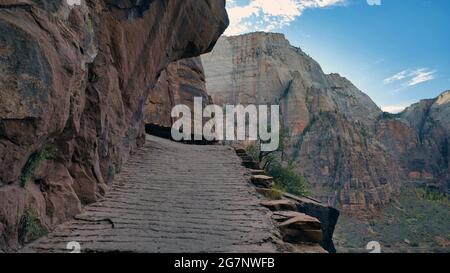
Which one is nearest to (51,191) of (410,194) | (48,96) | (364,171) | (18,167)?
(18,167)

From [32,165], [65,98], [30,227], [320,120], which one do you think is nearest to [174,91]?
[65,98]

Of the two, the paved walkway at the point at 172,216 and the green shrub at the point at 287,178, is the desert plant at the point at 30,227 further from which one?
the green shrub at the point at 287,178

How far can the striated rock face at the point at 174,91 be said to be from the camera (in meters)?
19.7

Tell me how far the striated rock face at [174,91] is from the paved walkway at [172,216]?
1004cm

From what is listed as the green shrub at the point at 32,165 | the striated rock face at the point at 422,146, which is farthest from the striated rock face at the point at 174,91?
the striated rock face at the point at 422,146

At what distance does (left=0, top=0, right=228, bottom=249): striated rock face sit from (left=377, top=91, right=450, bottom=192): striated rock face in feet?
269

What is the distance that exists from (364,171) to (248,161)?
55.8 meters

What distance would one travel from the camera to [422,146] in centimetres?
8125

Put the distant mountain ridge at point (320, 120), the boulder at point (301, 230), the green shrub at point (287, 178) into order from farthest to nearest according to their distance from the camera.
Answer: the distant mountain ridge at point (320, 120) → the green shrub at point (287, 178) → the boulder at point (301, 230)

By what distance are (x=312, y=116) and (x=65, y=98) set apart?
66.1m

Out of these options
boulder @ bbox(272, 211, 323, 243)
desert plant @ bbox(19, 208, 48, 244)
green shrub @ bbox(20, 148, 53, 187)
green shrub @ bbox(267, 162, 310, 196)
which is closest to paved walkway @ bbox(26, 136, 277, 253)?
desert plant @ bbox(19, 208, 48, 244)

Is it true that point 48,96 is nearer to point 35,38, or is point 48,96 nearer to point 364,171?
point 35,38

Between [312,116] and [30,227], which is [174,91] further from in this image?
[312,116]

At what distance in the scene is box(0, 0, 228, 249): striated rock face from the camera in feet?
12.0
